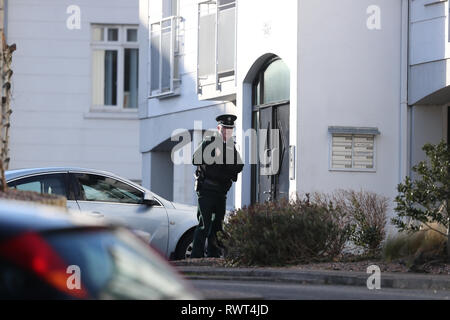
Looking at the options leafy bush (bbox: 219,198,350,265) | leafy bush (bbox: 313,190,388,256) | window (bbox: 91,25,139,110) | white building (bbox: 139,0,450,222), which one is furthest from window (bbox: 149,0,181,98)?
leafy bush (bbox: 219,198,350,265)

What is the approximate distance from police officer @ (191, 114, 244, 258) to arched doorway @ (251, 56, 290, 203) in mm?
3613

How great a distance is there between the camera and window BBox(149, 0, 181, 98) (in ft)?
84.2

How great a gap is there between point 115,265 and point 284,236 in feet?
31.8

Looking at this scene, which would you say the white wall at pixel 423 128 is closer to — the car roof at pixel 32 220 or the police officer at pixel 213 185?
the police officer at pixel 213 185

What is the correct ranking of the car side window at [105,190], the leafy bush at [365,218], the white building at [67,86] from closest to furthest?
the leafy bush at [365,218]
the car side window at [105,190]
the white building at [67,86]

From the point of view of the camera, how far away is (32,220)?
4.72 meters

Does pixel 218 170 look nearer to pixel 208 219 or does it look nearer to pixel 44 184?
pixel 208 219

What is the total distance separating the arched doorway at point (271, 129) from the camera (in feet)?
64.6

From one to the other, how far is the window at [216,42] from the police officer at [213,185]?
628 centimetres

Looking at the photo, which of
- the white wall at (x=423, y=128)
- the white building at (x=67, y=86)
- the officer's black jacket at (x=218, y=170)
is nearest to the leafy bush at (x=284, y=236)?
the officer's black jacket at (x=218, y=170)

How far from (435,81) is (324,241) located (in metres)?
4.21

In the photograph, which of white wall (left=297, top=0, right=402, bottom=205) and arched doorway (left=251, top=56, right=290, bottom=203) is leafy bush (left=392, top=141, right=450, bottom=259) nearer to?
white wall (left=297, top=0, right=402, bottom=205)

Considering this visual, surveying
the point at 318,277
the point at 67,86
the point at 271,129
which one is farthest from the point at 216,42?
the point at 67,86
